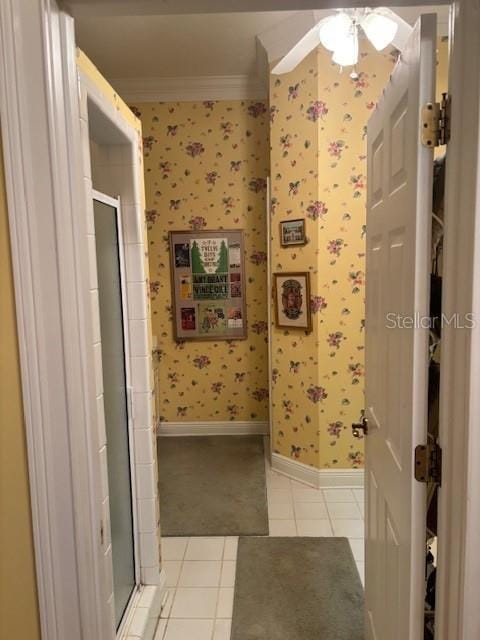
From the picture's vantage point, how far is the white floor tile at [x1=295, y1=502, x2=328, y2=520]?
109 inches

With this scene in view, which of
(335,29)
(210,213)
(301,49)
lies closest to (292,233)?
(210,213)

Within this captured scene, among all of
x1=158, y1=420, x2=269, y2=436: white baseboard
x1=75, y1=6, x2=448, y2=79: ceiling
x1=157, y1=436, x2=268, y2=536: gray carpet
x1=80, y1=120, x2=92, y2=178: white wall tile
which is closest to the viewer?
x1=80, y1=120, x2=92, y2=178: white wall tile

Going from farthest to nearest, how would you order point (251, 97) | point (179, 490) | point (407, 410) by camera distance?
1. point (251, 97)
2. point (179, 490)
3. point (407, 410)

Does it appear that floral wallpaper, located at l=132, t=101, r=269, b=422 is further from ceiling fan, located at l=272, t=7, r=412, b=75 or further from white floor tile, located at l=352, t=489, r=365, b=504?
ceiling fan, located at l=272, t=7, r=412, b=75

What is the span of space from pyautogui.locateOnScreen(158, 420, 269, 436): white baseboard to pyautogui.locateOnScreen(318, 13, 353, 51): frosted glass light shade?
306cm

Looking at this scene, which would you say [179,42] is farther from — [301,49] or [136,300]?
[136,300]

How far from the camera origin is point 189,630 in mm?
1938

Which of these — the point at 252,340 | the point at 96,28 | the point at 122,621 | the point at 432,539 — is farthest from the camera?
the point at 252,340

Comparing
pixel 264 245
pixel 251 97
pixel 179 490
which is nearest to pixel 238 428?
pixel 179 490

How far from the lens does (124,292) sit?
185 centimetres

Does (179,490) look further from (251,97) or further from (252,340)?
(251,97)

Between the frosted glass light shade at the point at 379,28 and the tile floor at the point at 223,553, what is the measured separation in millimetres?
2454

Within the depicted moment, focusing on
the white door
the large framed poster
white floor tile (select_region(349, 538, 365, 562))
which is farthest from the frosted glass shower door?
the large framed poster

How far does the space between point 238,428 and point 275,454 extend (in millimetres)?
751
